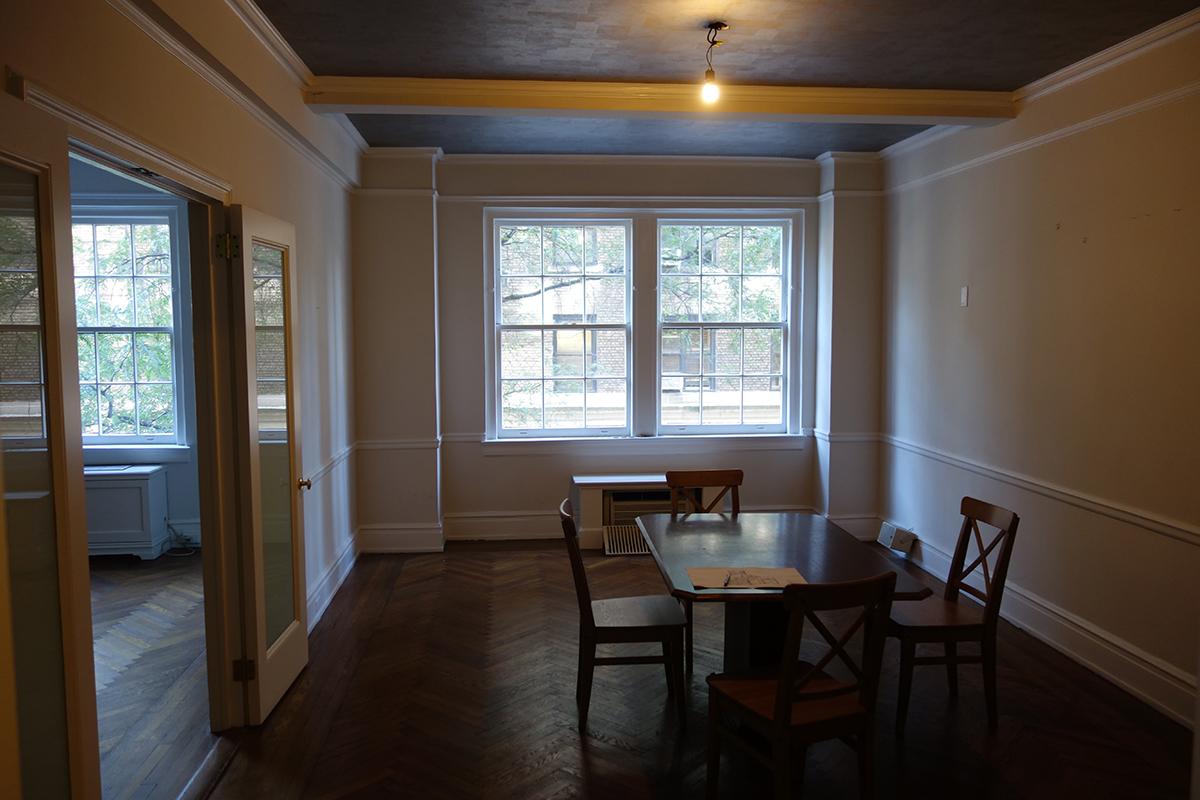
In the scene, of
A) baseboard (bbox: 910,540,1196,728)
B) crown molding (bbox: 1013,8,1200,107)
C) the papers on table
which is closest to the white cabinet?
the papers on table

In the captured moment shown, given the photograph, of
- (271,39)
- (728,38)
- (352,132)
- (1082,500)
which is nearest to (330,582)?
(352,132)

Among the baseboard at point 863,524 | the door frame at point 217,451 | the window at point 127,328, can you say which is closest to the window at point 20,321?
the door frame at point 217,451

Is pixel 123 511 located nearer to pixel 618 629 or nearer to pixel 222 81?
pixel 222 81

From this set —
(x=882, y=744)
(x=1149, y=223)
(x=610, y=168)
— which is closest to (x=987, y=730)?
(x=882, y=744)

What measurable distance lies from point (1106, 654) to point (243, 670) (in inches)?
153

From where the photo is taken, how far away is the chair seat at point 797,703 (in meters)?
2.46

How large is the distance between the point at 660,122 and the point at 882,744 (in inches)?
143

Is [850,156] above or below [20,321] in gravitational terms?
above

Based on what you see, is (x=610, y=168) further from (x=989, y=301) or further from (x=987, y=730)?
A: (x=987, y=730)

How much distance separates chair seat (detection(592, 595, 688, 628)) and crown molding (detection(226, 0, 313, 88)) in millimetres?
2785

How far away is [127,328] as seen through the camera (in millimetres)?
5879

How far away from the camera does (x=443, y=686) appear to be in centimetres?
364

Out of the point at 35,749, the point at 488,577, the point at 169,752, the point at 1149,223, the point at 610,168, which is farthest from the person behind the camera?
the point at 610,168

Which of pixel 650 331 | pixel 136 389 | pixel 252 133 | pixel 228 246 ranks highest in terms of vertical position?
pixel 252 133
